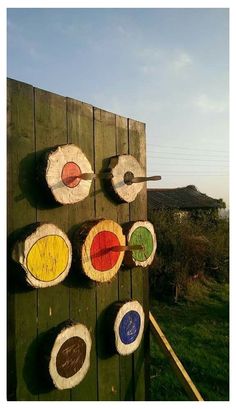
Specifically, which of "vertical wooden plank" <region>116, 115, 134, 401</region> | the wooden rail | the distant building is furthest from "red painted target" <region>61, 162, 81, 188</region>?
the distant building

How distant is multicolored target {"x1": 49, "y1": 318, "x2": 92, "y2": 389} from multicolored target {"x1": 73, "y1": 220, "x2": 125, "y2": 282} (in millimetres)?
317

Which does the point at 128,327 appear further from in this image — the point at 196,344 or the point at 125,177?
the point at 196,344

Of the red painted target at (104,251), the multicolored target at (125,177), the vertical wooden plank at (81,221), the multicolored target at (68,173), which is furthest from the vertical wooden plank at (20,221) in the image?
the multicolored target at (125,177)

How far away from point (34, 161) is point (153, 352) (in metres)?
3.73

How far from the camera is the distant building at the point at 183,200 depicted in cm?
1521

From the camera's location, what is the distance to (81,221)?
201 centimetres

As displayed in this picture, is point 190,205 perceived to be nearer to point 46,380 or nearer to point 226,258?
point 226,258

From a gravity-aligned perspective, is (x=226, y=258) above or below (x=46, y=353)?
below

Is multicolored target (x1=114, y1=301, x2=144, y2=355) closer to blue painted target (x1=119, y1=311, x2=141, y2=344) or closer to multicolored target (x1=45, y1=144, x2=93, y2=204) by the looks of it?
blue painted target (x1=119, y1=311, x2=141, y2=344)

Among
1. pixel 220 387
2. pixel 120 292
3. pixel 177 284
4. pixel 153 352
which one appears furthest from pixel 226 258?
pixel 120 292

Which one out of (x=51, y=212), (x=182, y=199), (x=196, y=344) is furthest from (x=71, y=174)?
(x=182, y=199)

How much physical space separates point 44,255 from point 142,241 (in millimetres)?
865

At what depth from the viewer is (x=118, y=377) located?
7.47 feet

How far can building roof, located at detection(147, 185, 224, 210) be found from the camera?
50.2ft
